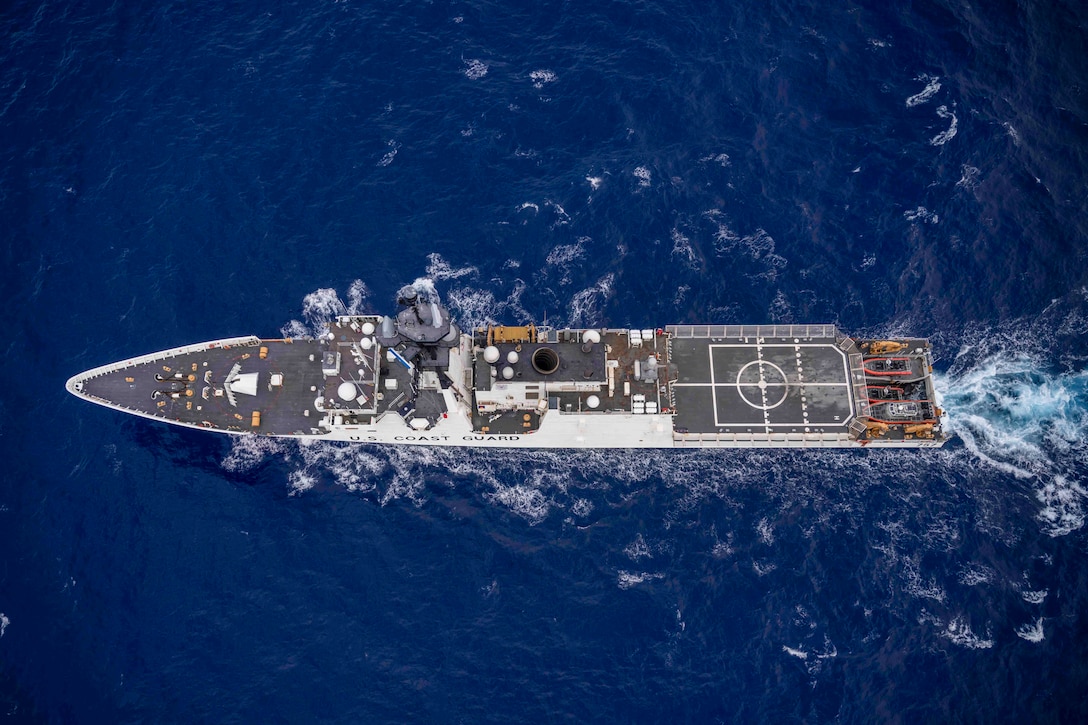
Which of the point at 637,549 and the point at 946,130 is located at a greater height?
the point at 946,130

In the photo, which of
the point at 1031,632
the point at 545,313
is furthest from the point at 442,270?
the point at 1031,632

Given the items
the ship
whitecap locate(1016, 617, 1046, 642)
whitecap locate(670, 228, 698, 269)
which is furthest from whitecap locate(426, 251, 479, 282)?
whitecap locate(1016, 617, 1046, 642)

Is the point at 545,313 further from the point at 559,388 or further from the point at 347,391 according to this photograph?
the point at 347,391

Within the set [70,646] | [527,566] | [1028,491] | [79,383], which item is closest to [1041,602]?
[1028,491]

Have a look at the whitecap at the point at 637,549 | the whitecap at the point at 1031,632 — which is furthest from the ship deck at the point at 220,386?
the whitecap at the point at 1031,632

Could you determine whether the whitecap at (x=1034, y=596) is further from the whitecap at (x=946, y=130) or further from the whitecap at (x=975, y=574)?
the whitecap at (x=946, y=130)

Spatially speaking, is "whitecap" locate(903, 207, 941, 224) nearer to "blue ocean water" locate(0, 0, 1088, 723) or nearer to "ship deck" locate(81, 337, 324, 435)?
"blue ocean water" locate(0, 0, 1088, 723)
